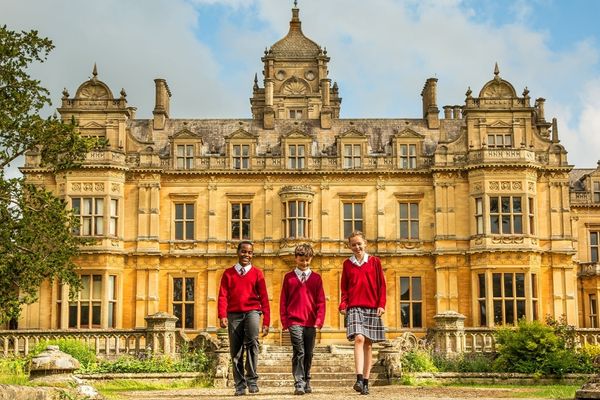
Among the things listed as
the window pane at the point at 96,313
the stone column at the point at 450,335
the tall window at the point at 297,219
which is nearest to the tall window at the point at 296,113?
the tall window at the point at 297,219

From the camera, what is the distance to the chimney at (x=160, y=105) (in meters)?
42.4

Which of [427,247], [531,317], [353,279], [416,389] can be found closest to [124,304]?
[427,247]

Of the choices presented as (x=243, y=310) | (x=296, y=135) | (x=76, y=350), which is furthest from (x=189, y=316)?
(x=243, y=310)

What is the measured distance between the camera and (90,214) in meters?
38.9

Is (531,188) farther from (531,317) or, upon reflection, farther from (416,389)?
(416,389)

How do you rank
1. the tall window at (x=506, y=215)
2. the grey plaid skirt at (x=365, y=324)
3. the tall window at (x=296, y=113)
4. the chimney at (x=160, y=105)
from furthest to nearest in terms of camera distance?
1. the tall window at (x=296, y=113)
2. the chimney at (x=160, y=105)
3. the tall window at (x=506, y=215)
4. the grey plaid skirt at (x=365, y=324)

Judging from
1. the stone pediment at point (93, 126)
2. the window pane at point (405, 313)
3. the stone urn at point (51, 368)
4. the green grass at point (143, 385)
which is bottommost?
the green grass at point (143, 385)

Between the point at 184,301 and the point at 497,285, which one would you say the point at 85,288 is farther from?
the point at 497,285

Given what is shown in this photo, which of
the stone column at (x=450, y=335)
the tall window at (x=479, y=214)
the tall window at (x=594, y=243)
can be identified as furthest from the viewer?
the tall window at (x=594, y=243)

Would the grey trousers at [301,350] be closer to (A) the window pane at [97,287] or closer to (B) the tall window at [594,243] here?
(A) the window pane at [97,287]

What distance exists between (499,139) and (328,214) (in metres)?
8.19

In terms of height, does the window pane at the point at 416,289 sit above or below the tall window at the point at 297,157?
below

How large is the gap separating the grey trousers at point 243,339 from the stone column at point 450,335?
12.7 metres

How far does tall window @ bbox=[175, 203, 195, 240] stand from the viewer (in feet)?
132
